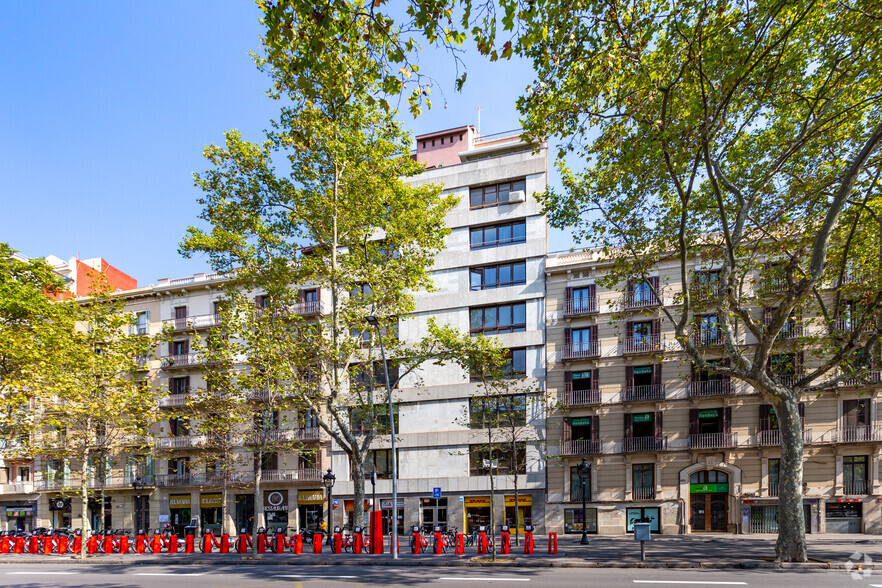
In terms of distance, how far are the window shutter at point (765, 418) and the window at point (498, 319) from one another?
1239 centimetres

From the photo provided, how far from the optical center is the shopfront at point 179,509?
125 ft

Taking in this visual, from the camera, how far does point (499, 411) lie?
31.5 metres

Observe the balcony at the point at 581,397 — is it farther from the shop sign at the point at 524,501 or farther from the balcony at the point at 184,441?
the balcony at the point at 184,441

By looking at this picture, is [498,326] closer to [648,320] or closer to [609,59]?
[648,320]

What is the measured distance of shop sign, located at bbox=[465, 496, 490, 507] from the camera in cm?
3247

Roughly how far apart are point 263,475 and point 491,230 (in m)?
20.3

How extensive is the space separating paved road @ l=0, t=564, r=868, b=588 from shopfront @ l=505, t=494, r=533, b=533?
15.8 meters

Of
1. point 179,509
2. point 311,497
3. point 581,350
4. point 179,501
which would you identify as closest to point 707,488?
point 581,350

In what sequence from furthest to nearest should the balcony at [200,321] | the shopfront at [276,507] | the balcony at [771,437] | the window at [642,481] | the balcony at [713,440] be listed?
the balcony at [200,321]
the shopfront at [276,507]
the window at [642,481]
the balcony at [713,440]
the balcony at [771,437]

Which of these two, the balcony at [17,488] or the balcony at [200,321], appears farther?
the balcony at [17,488]

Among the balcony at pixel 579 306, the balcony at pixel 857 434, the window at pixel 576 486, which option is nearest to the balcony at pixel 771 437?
the balcony at pixel 857 434

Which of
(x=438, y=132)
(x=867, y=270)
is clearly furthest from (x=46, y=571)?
(x=438, y=132)

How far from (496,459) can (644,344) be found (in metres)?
10.0

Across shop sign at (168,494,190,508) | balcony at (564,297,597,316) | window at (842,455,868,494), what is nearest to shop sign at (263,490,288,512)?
shop sign at (168,494,190,508)
